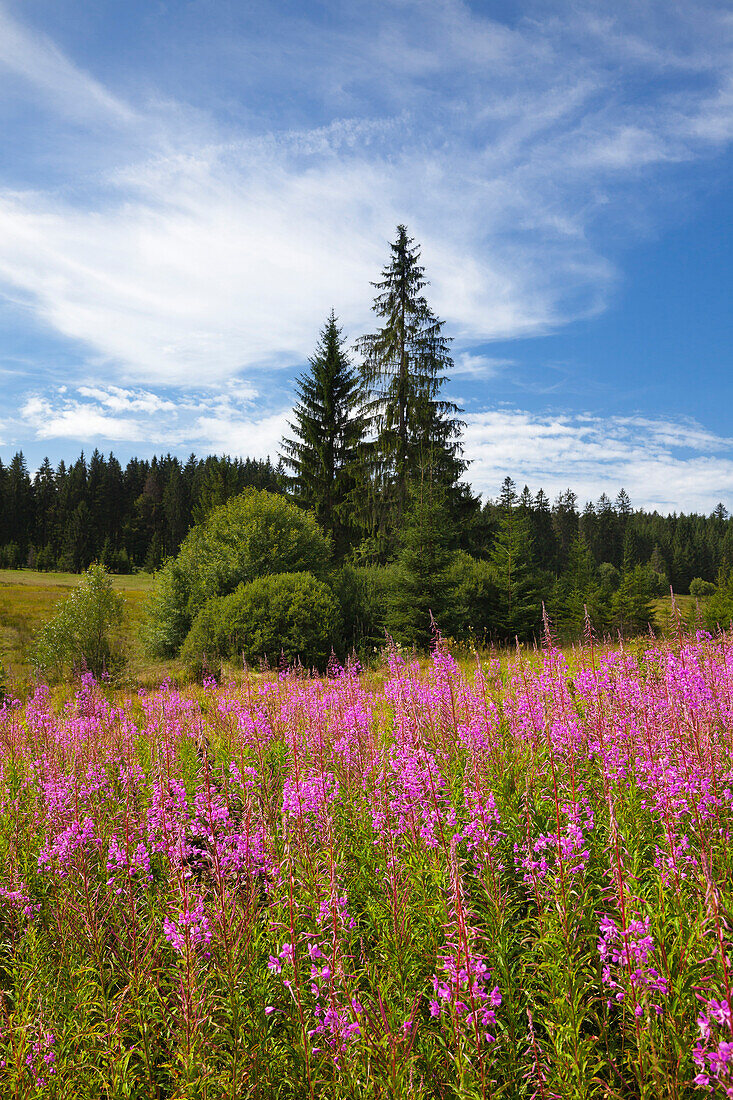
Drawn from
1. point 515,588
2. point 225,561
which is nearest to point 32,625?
point 225,561

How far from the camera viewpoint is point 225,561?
21.9 m

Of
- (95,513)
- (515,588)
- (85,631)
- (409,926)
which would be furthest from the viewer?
(95,513)

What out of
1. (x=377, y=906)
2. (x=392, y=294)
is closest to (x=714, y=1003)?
(x=377, y=906)

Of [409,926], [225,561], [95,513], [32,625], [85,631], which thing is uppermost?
[95,513]

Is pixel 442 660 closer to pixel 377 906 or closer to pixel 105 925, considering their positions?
pixel 377 906

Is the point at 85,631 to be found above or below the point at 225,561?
below

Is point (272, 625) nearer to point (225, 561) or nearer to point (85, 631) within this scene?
point (225, 561)

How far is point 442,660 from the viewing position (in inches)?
216

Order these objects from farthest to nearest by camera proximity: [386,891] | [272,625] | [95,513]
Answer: [95,513], [272,625], [386,891]

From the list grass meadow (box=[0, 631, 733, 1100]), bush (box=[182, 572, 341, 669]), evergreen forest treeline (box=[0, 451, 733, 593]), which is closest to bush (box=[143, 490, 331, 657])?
bush (box=[182, 572, 341, 669])

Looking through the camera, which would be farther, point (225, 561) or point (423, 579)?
point (225, 561)

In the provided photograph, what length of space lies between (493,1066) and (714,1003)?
153cm

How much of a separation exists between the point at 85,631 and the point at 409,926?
63.7ft

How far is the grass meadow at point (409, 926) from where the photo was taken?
7.16 feet
